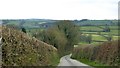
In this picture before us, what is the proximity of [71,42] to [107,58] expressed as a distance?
66.0 meters

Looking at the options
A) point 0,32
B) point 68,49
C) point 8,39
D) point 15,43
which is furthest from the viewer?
point 68,49

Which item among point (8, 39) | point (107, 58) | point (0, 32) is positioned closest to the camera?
point (0, 32)

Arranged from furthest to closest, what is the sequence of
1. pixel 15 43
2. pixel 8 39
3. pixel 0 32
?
pixel 15 43, pixel 8 39, pixel 0 32

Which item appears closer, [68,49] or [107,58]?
[107,58]

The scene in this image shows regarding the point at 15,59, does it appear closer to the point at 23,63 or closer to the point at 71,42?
the point at 23,63

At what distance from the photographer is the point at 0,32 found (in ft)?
37.7

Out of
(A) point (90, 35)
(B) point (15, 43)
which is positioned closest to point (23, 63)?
(B) point (15, 43)

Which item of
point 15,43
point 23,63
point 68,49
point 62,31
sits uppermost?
point 15,43

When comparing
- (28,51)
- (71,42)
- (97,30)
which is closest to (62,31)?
(71,42)

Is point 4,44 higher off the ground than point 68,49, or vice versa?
point 4,44

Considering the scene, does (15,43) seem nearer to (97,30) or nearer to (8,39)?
(8,39)

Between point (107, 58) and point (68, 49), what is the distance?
239 ft

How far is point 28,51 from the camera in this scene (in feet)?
53.1

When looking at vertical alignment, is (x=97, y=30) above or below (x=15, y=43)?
below
